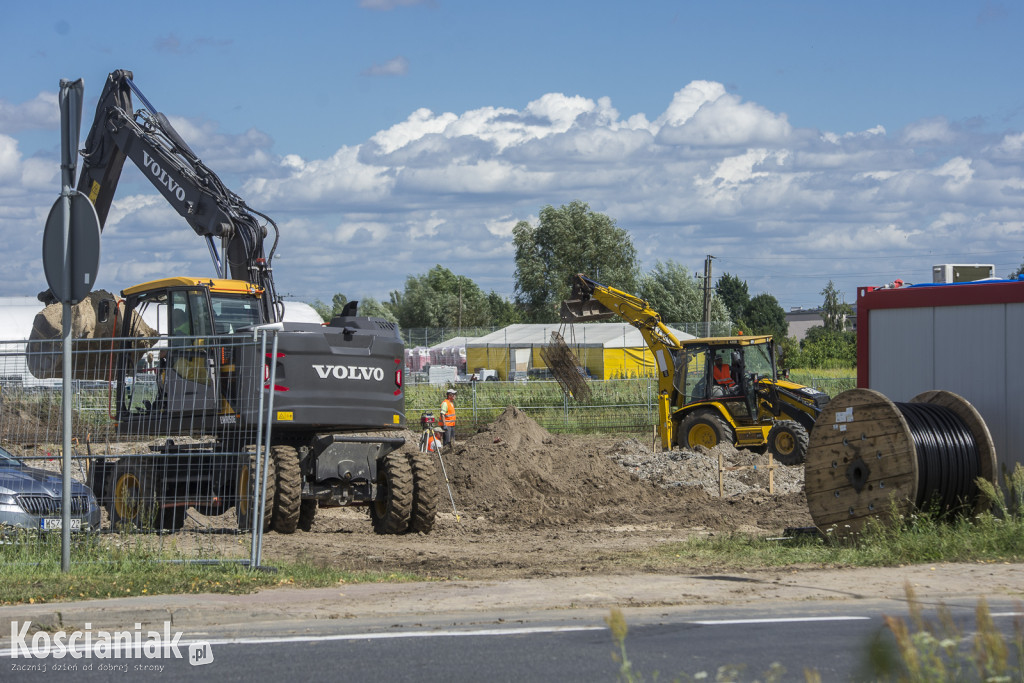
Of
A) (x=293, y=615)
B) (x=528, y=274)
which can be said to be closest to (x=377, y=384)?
(x=293, y=615)

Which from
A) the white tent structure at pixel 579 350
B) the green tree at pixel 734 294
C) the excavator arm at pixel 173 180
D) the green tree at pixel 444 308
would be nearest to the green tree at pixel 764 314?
the green tree at pixel 734 294

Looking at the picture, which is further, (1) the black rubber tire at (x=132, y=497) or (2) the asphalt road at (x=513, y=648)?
(1) the black rubber tire at (x=132, y=497)

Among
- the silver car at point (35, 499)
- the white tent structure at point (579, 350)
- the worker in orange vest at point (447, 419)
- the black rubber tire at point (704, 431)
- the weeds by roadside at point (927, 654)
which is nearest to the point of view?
the weeds by roadside at point (927, 654)

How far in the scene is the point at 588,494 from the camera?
19172 mm

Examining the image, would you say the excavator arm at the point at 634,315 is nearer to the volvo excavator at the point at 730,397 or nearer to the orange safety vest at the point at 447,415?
the volvo excavator at the point at 730,397

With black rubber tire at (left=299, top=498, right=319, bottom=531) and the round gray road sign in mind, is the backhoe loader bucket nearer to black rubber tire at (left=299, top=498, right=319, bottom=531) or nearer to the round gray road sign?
black rubber tire at (left=299, top=498, right=319, bottom=531)

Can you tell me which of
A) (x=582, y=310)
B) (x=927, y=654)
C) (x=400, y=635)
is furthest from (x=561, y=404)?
(x=927, y=654)

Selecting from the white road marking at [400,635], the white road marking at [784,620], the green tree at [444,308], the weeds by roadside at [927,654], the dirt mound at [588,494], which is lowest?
the dirt mound at [588,494]

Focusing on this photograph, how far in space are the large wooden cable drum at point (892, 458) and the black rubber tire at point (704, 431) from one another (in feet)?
38.4

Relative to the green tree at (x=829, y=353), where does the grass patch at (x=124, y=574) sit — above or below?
below

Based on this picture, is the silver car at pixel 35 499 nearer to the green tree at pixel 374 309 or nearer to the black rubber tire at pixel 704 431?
the black rubber tire at pixel 704 431

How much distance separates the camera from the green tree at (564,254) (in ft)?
271

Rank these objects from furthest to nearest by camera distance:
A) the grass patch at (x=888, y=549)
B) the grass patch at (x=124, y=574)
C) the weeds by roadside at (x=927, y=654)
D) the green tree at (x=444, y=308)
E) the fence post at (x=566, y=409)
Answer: the green tree at (x=444, y=308) < the fence post at (x=566, y=409) < the grass patch at (x=888, y=549) < the grass patch at (x=124, y=574) < the weeds by roadside at (x=927, y=654)

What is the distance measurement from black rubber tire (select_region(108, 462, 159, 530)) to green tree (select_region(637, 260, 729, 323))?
72724 mm
